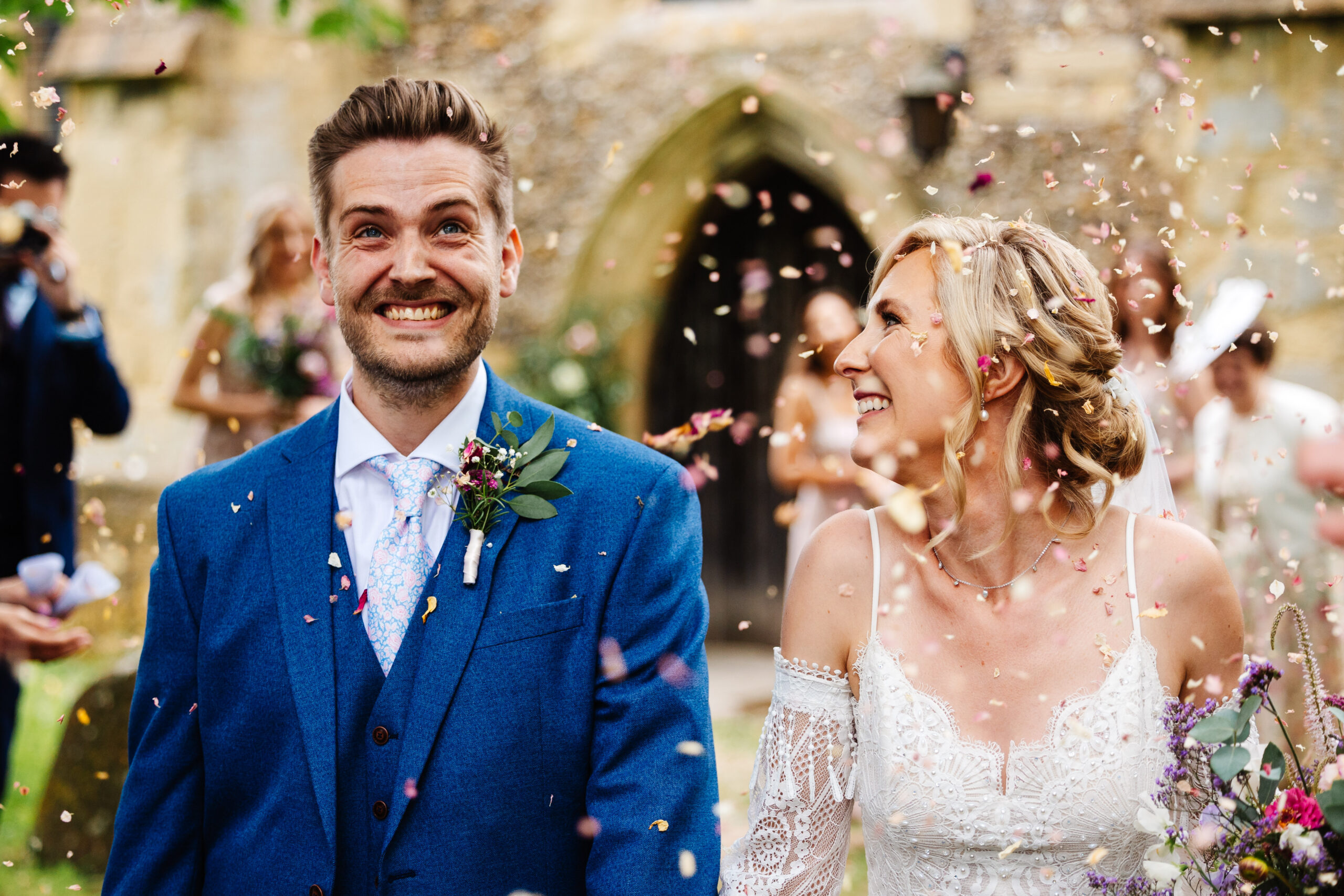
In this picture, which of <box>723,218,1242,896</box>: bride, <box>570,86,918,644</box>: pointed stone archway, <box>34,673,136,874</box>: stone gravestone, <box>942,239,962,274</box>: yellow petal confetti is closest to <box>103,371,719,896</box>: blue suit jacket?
<box>723,218,1242,896</box>: bride

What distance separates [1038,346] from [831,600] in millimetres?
634

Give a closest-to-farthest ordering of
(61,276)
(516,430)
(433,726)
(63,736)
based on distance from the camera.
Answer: (433,726) → (516,430) → (61,276) → (63,736)

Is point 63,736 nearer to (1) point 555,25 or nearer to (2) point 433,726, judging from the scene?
(2) point 433,726

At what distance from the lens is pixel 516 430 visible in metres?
2.22

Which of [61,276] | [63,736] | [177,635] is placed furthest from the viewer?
[63,736]

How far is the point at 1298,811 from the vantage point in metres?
1.66

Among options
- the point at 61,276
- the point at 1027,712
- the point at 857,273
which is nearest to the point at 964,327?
the point at 1027,712

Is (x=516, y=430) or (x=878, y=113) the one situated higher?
(x=878, y=113)

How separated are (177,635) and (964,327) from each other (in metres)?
→ 1.52

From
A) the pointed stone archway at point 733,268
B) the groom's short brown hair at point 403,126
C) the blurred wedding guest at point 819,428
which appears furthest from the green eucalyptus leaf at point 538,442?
the pointed stone archway at point 733,268

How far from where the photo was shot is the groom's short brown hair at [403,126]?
2.10m

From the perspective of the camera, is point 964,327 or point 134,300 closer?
point 964,327

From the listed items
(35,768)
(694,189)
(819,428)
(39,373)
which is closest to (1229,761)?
(39,373)

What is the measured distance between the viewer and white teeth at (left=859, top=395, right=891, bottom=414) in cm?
230
